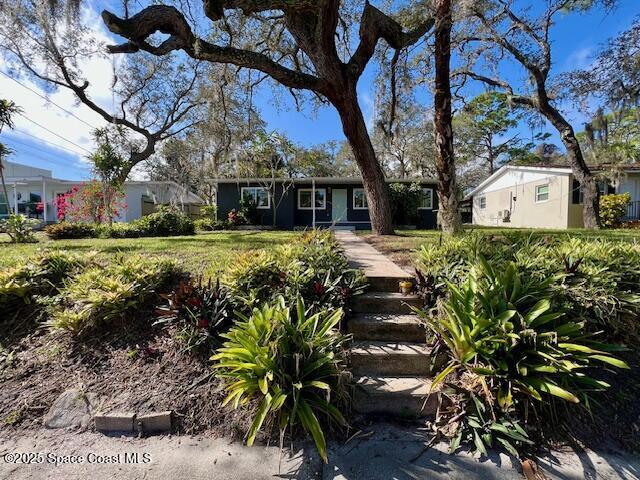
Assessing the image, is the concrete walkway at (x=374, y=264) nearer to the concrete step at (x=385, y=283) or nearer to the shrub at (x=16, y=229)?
the concrete step at (x=385, y=283)

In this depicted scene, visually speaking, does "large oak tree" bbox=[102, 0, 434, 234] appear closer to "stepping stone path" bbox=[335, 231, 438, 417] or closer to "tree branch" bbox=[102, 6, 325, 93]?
"tree branch" bbox=[102, 6, 325, 93]

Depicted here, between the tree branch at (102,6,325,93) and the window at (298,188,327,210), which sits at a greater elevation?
the tree branch at (102,6,325,93)

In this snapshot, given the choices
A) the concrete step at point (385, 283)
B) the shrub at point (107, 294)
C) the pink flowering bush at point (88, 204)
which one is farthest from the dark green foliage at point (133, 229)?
the concrete step at point (385, 283)

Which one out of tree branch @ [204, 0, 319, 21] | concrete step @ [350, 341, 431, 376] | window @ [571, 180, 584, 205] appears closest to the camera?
concrete step @ [350, 341, 431, 376]

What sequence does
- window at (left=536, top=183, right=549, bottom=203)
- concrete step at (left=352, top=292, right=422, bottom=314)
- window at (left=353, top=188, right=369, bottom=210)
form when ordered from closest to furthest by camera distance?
concrete step at (left=352, top=292, right=422, bottom=314), window at (left=536, top=183, right=549, bottom=203), window at (left=353, top=188, right=369, bottom=210)

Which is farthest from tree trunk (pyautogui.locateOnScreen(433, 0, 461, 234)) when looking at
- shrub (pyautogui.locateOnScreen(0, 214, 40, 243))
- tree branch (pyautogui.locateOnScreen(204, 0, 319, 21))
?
shrub (pyautogui.locateOnScreen(0, 214, 40, 243))

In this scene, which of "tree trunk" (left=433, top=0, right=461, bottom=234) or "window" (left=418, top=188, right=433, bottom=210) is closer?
"tree trunk" (left=433, top=0, right=461, bottom=234)

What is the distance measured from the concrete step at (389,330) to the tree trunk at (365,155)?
17.3 feet

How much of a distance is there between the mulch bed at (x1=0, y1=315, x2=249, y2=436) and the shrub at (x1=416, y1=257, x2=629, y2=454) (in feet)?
5.23

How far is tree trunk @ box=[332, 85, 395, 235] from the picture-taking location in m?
7.17

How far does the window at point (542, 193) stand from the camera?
14.5 metres

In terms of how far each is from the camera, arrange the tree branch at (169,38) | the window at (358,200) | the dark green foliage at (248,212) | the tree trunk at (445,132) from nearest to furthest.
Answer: the tree trunk at (445,132), the tree branch at (169,38), the dark green foliage at (248,212), the window at (358,200)

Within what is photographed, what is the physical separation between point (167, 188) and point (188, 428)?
20.5 meters

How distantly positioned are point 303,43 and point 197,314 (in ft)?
21.2
